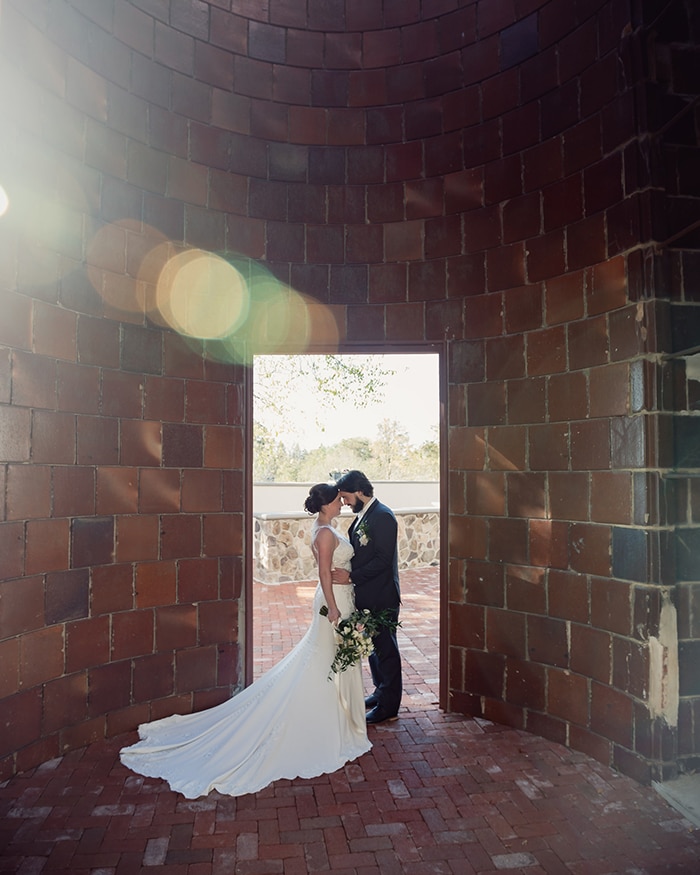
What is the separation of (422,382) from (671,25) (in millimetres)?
16680

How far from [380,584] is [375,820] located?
58.1 inches

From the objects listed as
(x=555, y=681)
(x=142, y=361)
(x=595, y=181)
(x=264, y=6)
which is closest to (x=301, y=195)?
(x=264, y=6)

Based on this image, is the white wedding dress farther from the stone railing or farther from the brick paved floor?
the stone railing

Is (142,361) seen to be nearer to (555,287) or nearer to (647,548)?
(555,287)

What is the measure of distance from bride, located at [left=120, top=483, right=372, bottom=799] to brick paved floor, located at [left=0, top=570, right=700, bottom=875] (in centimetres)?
10

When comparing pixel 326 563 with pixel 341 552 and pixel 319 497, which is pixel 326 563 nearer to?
pixel 341 552

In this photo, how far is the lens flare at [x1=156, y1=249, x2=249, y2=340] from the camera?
4328mm

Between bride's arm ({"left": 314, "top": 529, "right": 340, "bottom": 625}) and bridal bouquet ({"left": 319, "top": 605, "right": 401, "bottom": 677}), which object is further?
bride's arm ({"left": 314, "top": 529, "right": 340, "bottom": 625})

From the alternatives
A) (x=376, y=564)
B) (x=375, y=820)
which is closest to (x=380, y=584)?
(x=376, y=564)

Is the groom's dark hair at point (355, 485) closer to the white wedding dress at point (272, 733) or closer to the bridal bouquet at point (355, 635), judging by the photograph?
the white wedding dress at point (272, 733)

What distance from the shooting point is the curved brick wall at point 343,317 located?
3490 mm

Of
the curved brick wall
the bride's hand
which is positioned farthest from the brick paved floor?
the bride's hand

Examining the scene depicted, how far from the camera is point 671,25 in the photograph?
3.48 meters

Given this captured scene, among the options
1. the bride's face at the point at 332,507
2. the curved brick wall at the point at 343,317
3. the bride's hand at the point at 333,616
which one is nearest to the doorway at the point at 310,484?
the curved brick wall at the point at 343,317
